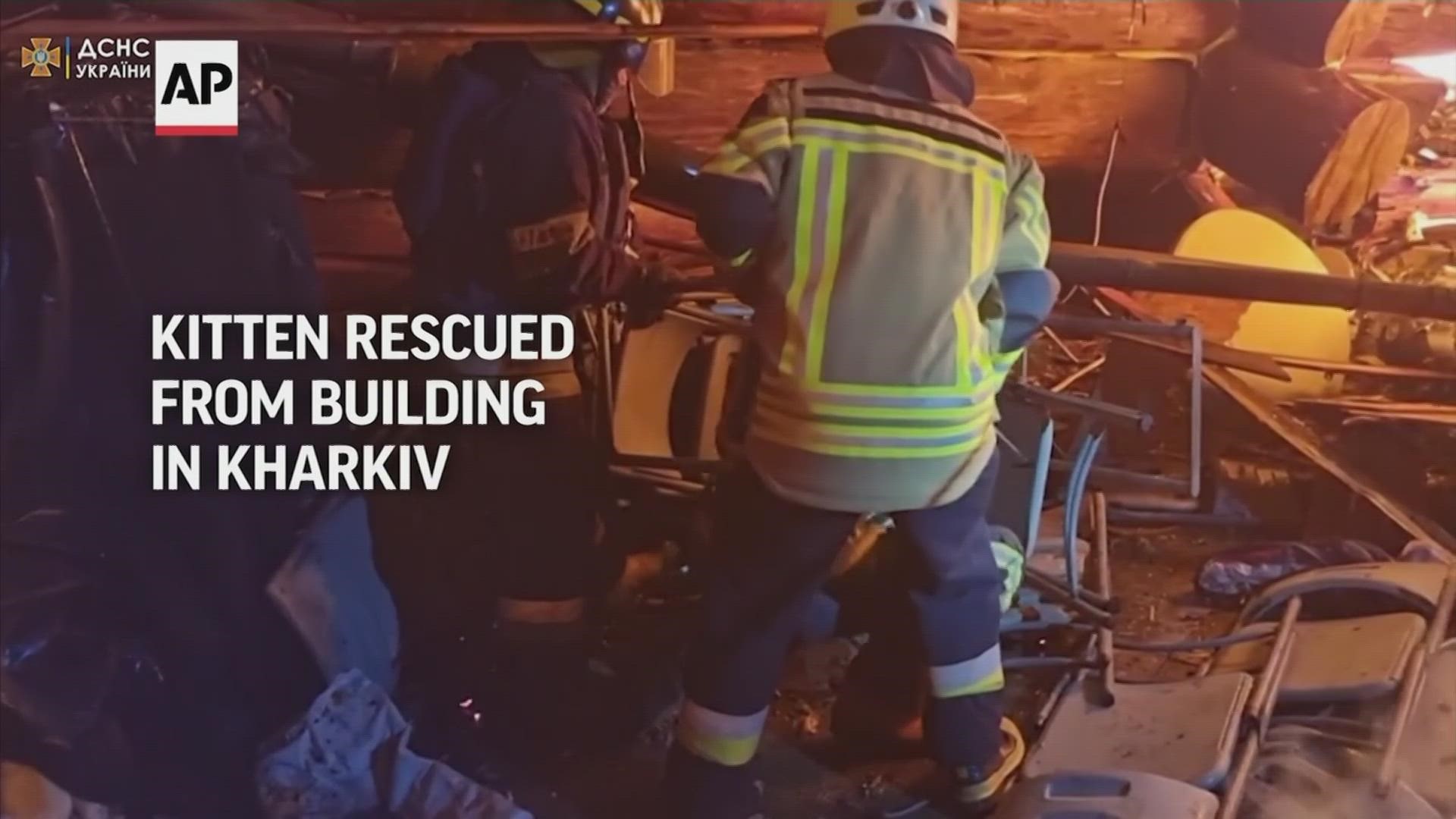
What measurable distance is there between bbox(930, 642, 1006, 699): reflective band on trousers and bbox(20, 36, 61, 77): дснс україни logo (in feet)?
2.89

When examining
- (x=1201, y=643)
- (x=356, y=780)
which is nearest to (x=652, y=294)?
(x=356, y=780)

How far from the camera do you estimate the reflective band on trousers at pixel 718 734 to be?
1156 mm

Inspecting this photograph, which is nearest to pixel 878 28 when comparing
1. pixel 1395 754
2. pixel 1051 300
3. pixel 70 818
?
pixel 1051 300

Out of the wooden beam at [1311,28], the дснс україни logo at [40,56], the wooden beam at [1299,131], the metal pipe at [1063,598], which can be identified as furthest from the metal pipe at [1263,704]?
the дснс україни logo at [40,56]

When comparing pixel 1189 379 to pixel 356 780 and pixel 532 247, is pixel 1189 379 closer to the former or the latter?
pixel 532 247

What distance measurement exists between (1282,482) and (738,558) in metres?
0.53

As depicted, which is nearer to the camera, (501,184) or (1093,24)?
(501,184)

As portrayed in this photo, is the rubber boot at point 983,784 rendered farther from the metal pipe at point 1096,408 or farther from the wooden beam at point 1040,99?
the wooden beam at point 1040,99

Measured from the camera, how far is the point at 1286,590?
51.3 inches

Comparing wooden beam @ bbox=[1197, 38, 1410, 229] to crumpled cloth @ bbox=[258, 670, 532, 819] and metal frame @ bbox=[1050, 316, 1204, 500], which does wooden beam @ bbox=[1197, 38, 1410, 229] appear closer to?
metal frame @ bbox=[1050, 316, 1204, 500]

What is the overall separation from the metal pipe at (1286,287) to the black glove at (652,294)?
1.38 feet

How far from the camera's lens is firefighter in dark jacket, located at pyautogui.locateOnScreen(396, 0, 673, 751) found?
1144 mm

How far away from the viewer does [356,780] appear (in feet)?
3.82

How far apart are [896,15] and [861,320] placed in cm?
23
